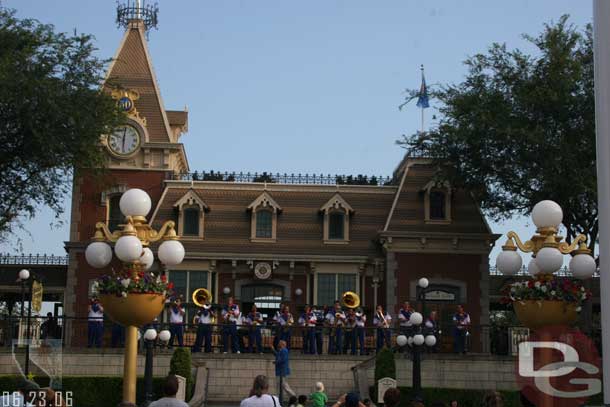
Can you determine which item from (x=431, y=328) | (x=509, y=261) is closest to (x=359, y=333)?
(x=431, y=328)

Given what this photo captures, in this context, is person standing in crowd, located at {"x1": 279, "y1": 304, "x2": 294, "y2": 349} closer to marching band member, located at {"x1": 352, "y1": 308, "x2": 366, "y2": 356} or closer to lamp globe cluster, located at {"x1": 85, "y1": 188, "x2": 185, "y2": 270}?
marching band member, located at {"x1": 352, "y1": 308, "x2": 366, "y2": 356}

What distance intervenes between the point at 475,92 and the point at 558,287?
21020 millimetres

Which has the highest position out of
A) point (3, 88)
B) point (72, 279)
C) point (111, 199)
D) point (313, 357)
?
point (3, 88)

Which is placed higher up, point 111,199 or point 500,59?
point 500,59

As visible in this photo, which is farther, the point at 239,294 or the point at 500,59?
the point at 239,294

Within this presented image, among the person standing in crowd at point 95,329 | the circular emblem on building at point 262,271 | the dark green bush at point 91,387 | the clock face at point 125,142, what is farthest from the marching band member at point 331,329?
the clock face at point 125,142

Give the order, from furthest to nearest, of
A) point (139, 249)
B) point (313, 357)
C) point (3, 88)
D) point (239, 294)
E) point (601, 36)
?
point (239, 294), point (3, 88), point (313, 357), point (139, 249), point (601, 36)

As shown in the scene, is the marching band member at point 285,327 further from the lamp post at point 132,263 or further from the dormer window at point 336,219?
the lamp post at point 132,263

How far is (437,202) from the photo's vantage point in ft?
133

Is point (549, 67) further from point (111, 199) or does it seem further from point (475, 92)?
point (111, 199)

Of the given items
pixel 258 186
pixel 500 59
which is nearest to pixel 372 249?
pixel 258 186

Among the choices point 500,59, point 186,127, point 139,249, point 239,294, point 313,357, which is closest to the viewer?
point 139,249

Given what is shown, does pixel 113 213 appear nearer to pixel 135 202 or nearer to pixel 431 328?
pixel 431 328

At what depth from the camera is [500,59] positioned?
37406 millimetres
